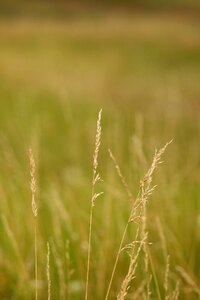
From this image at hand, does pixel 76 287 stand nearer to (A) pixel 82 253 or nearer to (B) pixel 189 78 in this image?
(A) pixel 82 253

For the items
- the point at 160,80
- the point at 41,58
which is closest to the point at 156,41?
the point at 41,58

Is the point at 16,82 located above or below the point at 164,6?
below

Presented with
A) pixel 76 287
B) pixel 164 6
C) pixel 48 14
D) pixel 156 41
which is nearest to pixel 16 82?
pixel 156 41

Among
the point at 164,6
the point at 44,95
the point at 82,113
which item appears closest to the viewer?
the point at 82,113

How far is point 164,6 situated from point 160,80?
69.0 ft

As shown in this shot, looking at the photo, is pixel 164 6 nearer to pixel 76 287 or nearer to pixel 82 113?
pixel 82 113

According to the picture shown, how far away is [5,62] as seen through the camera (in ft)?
60.5

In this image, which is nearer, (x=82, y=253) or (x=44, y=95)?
(x=82, y=253)

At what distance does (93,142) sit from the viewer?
982 cm

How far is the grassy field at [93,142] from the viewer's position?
10.0ft

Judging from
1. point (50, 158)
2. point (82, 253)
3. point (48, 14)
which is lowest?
point (50, 158)

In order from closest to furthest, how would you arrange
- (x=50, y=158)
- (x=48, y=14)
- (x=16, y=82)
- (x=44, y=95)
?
(x=50, y=158) < (x=44, y=95) < (x=16, y=82) < (x=48, y=14)

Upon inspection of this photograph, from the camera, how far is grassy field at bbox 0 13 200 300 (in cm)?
306

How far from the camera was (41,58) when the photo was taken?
2050 cm
